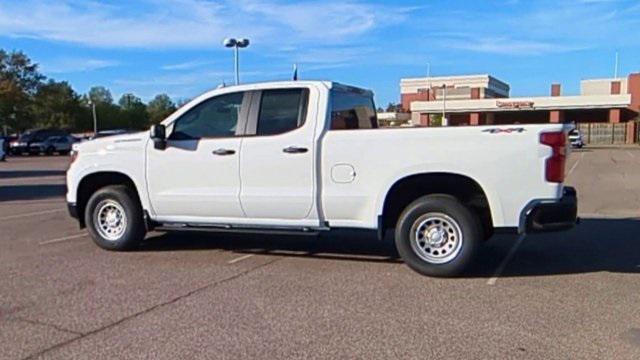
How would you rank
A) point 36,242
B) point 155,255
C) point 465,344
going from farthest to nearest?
point 36,242
point 155,255
point 465,344

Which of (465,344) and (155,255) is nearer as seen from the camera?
(465,344)

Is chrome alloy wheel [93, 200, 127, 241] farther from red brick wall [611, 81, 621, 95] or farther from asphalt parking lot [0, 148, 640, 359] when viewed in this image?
red brick wall [611, 81, 621, 95]

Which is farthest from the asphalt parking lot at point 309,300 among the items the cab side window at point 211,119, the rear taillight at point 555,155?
the cab side window at point 211,119

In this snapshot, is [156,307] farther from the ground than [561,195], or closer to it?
closer to it

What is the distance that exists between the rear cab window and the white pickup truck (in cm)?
2

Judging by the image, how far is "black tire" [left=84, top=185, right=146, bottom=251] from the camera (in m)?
7.46

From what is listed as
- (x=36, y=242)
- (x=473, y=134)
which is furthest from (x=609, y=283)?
(x=36, y=242)

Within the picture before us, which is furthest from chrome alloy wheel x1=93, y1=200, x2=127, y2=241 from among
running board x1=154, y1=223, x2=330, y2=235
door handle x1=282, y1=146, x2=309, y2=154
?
door handle x1=282, y1=146, x2=309, y2=154

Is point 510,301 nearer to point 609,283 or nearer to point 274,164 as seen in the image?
point 609,283

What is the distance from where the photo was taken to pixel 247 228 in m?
6.93

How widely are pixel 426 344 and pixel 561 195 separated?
8.42 feet

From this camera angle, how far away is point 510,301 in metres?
5.31

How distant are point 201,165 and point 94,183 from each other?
187 cm

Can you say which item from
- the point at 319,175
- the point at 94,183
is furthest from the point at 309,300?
the point at 94,183
